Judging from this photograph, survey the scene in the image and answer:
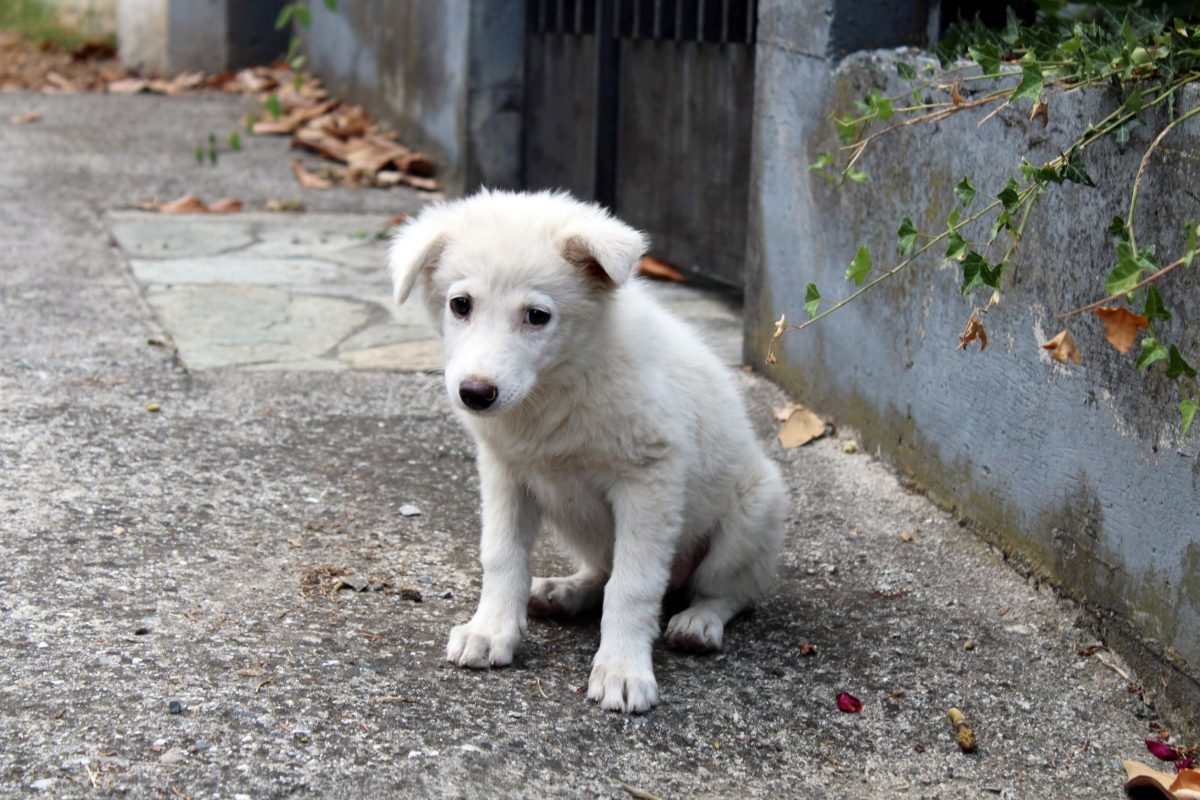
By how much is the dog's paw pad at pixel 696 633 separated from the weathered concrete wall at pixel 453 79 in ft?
14.1

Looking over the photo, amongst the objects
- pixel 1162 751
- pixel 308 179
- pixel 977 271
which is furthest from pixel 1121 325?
pixel 308 179

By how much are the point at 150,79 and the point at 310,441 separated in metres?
7.77

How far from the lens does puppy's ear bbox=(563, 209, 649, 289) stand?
279 centimetres

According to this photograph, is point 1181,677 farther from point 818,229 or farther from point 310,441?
point 310,441

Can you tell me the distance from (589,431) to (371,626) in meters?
0.64

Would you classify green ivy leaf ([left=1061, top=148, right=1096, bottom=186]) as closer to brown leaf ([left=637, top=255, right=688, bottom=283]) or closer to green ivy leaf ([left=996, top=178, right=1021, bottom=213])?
green ivy leaf ([left=996, top=178, right=1021, bottom=213])

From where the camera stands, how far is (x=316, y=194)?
25.2ft

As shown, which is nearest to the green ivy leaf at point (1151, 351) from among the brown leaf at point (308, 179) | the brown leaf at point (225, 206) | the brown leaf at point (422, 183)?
the brown leaf at point (225, 206)

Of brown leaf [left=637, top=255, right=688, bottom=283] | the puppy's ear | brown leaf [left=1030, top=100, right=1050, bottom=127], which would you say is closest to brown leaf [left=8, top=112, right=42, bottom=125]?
brown leaf [left=637, top=255, right=688, bottom=283]

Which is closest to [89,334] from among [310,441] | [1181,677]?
[310,441]

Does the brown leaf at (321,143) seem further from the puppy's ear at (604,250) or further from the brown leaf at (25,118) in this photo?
the puppy's ear at (604,250)

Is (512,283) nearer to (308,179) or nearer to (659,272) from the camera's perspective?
(659,272)

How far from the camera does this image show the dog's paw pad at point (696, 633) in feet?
10.0

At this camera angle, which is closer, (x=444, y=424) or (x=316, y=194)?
(x=444, y=424)
